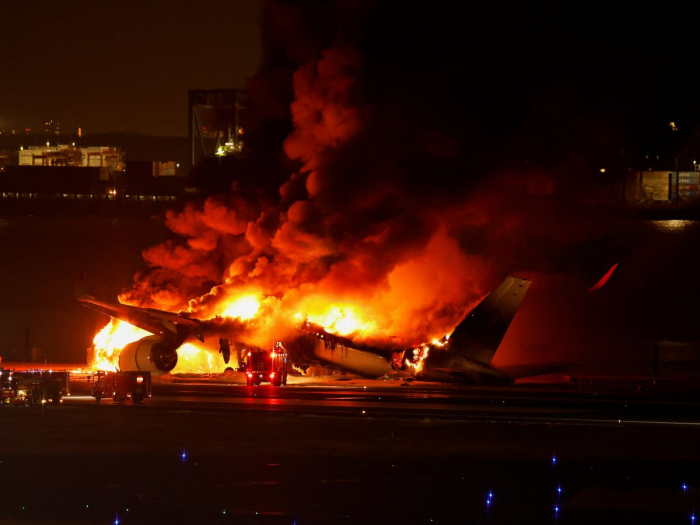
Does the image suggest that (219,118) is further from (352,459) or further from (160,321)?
(352,459)

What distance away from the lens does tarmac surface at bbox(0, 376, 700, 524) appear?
17531 mm

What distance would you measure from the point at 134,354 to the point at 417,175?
51.8ft

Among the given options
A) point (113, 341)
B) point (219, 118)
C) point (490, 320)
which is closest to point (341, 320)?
point (490, 320)

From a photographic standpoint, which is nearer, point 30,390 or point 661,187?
point 30,390

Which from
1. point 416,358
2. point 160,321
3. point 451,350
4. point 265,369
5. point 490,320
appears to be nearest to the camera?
point 490,320

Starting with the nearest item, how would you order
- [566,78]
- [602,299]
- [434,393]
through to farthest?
1. [434,393]
2. [566,78]
3. [602,299]

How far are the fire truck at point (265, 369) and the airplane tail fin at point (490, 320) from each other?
7578 mm

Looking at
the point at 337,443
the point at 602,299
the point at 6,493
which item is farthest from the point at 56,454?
the point at 602,299

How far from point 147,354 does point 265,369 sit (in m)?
6.62

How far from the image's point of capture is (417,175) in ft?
154

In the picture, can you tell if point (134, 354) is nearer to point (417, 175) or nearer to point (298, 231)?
point (298, 231)

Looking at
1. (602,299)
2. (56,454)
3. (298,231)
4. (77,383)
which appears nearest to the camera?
(56,454)

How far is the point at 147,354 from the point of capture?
151 ft

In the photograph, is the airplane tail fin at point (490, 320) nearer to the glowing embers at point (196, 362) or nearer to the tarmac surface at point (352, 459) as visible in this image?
the tarmac surface at point (352, 459)
